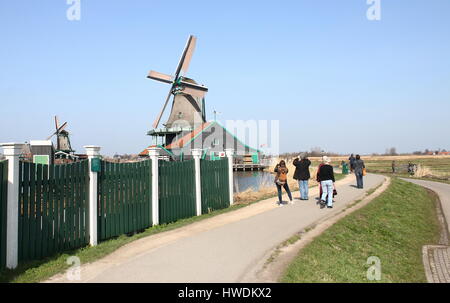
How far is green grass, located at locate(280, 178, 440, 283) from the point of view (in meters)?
5.68

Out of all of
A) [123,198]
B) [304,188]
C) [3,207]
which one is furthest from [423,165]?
[3,207]

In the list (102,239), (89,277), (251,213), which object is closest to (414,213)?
(251,213)

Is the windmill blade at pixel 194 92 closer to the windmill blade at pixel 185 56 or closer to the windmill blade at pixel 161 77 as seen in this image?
the windmill blade at pixel 185 56

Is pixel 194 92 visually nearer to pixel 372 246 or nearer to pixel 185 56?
pixel 185 56

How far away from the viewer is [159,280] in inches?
187

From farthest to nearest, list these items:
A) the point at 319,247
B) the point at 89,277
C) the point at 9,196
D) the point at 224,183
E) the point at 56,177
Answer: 1. the point at 224,183
2. the point at 319,247
3. the point at 56,177
4. the point at 9,196
5. the point at 89,277

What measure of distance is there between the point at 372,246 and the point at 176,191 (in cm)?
551

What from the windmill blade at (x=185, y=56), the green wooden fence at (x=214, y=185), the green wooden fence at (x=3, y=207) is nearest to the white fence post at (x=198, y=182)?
the green wooden fence at (x=214, y=185)

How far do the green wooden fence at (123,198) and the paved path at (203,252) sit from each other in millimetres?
881

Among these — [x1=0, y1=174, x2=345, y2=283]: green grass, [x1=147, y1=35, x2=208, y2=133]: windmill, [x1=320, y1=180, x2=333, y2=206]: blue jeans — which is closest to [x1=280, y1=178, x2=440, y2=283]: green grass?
[x1=320, y1=180, x2=333, y2=206]: blue jeans

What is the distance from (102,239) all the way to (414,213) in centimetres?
1275

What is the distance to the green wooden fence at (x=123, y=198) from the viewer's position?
294 inches
